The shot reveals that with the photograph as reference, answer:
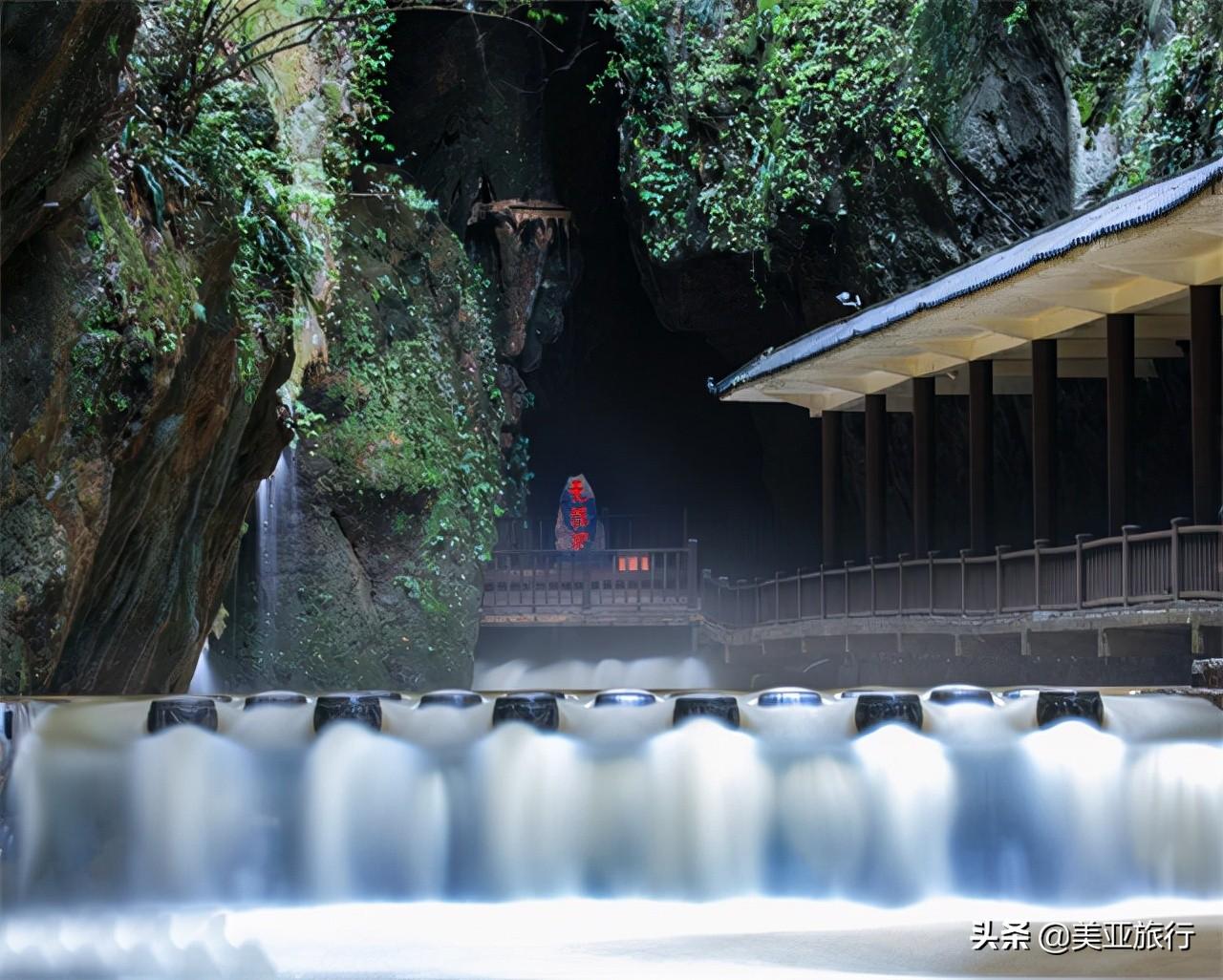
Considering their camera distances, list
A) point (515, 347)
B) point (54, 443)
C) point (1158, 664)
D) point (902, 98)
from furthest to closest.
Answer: point (515, 347)
point (902, 98)
point (1158, 664)
point (54, 443)

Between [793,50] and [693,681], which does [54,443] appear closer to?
[793,50]

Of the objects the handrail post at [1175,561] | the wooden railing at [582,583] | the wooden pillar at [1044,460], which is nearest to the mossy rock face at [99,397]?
the handrail post at [1175,561]

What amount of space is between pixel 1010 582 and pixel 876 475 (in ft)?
20.9

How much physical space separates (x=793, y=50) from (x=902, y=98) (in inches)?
73.1

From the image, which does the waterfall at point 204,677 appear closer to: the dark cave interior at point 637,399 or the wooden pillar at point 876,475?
the dark cave interior at point 637,399

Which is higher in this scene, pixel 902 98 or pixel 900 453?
pixel 902 98

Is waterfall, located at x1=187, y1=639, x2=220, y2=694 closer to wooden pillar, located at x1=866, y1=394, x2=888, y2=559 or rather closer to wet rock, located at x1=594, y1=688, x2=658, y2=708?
wooden pillar, located at x1=866, y1=394, x2=888, y2=559

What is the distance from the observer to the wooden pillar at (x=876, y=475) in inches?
977

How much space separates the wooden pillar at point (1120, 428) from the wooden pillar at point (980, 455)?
290cm

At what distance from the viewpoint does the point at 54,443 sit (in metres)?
9.91

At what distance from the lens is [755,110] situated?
25891mm

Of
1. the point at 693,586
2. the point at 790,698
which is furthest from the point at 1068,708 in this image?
the point at 693,586

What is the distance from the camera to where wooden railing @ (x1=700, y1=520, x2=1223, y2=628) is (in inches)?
591

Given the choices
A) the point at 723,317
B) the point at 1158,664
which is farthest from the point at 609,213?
the point at 1158,664
